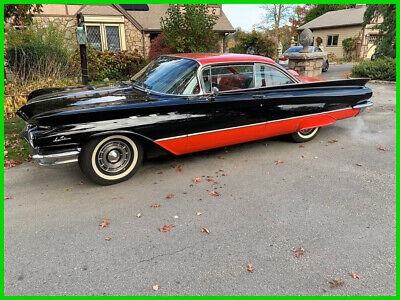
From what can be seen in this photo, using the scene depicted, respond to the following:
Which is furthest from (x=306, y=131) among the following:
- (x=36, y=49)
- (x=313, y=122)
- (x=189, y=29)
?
(x=36, y=49)

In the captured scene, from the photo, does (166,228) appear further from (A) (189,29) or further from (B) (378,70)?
(B) (378,70)

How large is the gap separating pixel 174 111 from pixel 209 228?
1701mm

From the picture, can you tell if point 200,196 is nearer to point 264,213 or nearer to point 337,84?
point 264,213

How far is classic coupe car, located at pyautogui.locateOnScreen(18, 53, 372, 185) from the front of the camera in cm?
355

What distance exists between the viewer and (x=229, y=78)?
4.64 metres

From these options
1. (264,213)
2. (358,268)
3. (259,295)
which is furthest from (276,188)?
(259,295)

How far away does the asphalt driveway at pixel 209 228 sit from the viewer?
2426mm

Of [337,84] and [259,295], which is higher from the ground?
[337,84]

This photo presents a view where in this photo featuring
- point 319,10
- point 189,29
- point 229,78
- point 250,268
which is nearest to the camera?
point 250,268

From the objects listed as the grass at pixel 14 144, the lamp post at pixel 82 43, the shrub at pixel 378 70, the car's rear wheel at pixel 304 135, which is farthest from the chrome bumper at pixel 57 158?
the shrub at pixel 378 70

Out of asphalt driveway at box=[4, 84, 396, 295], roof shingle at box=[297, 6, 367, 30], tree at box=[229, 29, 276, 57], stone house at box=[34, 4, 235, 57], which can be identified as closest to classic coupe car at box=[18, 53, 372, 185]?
asphalt driveway at box=[4, 84, 396, 295]

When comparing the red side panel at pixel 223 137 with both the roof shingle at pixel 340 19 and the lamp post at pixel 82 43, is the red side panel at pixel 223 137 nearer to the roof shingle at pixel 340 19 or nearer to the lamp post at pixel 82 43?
the lamp post at pixel 82 43

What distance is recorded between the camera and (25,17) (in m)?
8.45

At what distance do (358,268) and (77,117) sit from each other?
10.7 feet
